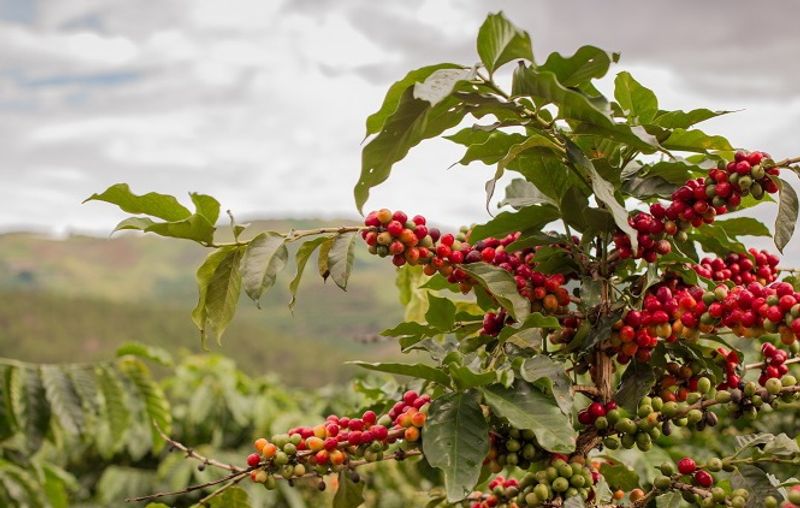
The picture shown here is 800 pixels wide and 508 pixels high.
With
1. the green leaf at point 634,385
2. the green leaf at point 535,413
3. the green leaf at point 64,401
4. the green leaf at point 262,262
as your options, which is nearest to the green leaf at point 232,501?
the green leaf at point 262,262

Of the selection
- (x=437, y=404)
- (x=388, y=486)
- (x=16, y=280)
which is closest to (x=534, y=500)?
(x=437, y=404)

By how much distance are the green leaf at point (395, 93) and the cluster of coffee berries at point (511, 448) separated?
0.56 metres

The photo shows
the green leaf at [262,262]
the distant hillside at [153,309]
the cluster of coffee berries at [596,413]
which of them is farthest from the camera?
the distant hillside at [153,309]

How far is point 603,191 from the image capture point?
1.29 m

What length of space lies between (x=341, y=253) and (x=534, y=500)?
1.76ft

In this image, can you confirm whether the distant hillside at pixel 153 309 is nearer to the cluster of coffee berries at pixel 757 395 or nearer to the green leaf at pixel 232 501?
the green leaf at pixel 232 501

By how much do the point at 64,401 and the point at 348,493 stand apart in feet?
5.72

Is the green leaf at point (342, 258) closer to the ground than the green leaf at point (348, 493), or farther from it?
farther from it

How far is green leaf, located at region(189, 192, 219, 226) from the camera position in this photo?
1447 mm

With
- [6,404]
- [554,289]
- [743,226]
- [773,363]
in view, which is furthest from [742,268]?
[6,404]

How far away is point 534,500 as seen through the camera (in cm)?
139

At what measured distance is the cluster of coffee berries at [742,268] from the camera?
1.65 meters

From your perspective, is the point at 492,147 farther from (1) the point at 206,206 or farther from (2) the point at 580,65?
(1) the point at 206,206

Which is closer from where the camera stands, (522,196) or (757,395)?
(757,395)
